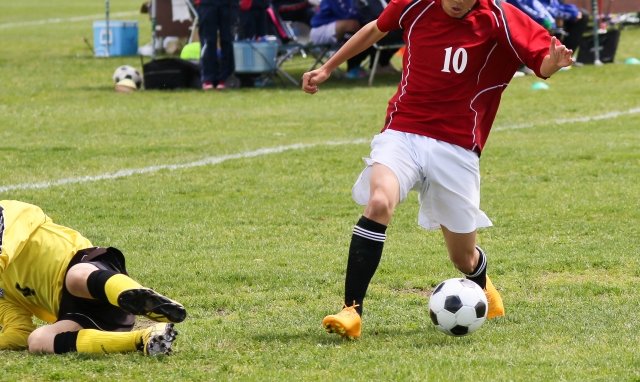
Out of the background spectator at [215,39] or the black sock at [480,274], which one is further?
the background spectator at [215,39]

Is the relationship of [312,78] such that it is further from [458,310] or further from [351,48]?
[458,310]

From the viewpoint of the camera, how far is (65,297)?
4.24m

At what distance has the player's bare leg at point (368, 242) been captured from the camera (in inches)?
165

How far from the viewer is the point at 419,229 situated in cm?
665

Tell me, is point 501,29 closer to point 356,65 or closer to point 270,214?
point 270,214

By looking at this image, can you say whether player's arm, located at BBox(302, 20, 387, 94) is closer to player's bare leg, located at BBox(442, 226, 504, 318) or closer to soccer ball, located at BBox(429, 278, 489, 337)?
player's bare leg, located at BBox(442, 226, 504, 318)

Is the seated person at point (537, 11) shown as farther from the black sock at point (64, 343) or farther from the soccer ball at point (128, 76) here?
the black sock at point (64, 343)

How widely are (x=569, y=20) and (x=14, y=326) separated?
13228mm

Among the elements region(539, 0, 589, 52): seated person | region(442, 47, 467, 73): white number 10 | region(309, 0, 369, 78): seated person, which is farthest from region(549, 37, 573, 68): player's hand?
region(539, 0, 589, 52): seated person

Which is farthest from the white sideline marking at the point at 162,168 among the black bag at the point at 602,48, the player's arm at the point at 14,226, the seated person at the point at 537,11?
the black bag at the point at 602,48

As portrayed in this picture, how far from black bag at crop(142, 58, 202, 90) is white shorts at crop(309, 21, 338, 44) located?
72.9 inches

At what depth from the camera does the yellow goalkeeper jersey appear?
165 inches

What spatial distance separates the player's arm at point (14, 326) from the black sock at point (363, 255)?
140cm

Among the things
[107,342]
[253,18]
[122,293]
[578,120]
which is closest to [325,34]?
[253,18]
